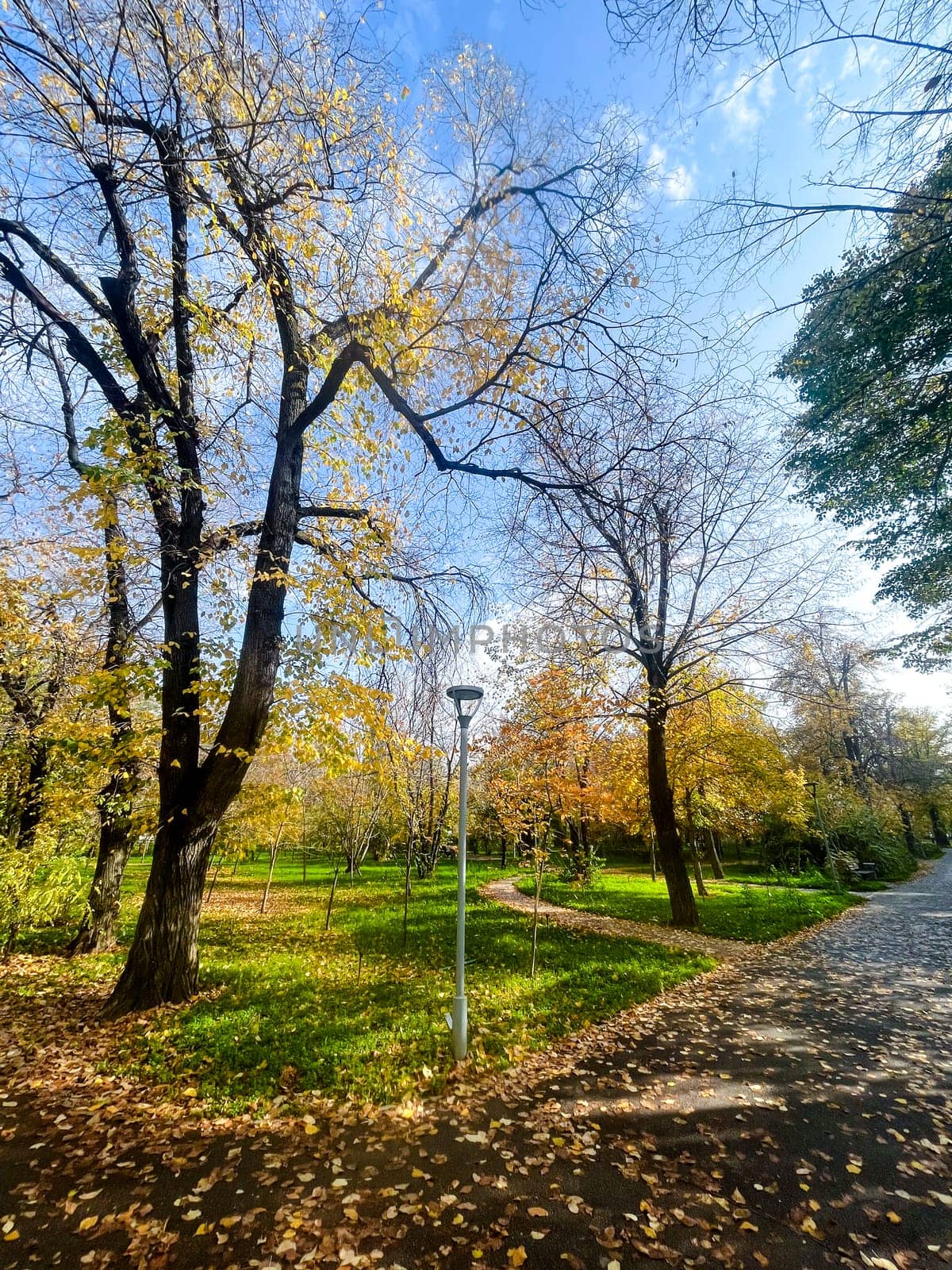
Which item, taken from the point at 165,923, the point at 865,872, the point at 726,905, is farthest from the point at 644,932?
the point at 865,872

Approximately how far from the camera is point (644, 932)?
36.7ft

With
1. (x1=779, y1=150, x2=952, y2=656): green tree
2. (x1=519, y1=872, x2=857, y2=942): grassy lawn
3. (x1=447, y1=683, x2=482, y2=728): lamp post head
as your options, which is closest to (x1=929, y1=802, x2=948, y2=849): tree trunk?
(x1=519, y1=872, x2=857, y2=942): grassy lawn

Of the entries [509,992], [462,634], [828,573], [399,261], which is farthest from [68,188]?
[828,573]

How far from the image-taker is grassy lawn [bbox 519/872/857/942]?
38.5ft

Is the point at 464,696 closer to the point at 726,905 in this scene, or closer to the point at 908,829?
the point at 726,905

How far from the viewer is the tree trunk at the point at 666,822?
1143 centimetres

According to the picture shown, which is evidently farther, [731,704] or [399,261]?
[731,704]

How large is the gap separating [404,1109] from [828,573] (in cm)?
1110

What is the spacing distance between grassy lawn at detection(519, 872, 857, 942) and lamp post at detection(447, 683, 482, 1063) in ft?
27.2

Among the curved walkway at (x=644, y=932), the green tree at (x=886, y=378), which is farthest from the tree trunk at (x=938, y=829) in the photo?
the green tree at (x=886, y=378)

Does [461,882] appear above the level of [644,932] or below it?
above

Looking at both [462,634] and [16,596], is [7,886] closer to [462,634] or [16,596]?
[16,596]

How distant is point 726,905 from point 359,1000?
1311 cm

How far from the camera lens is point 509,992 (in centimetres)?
686
